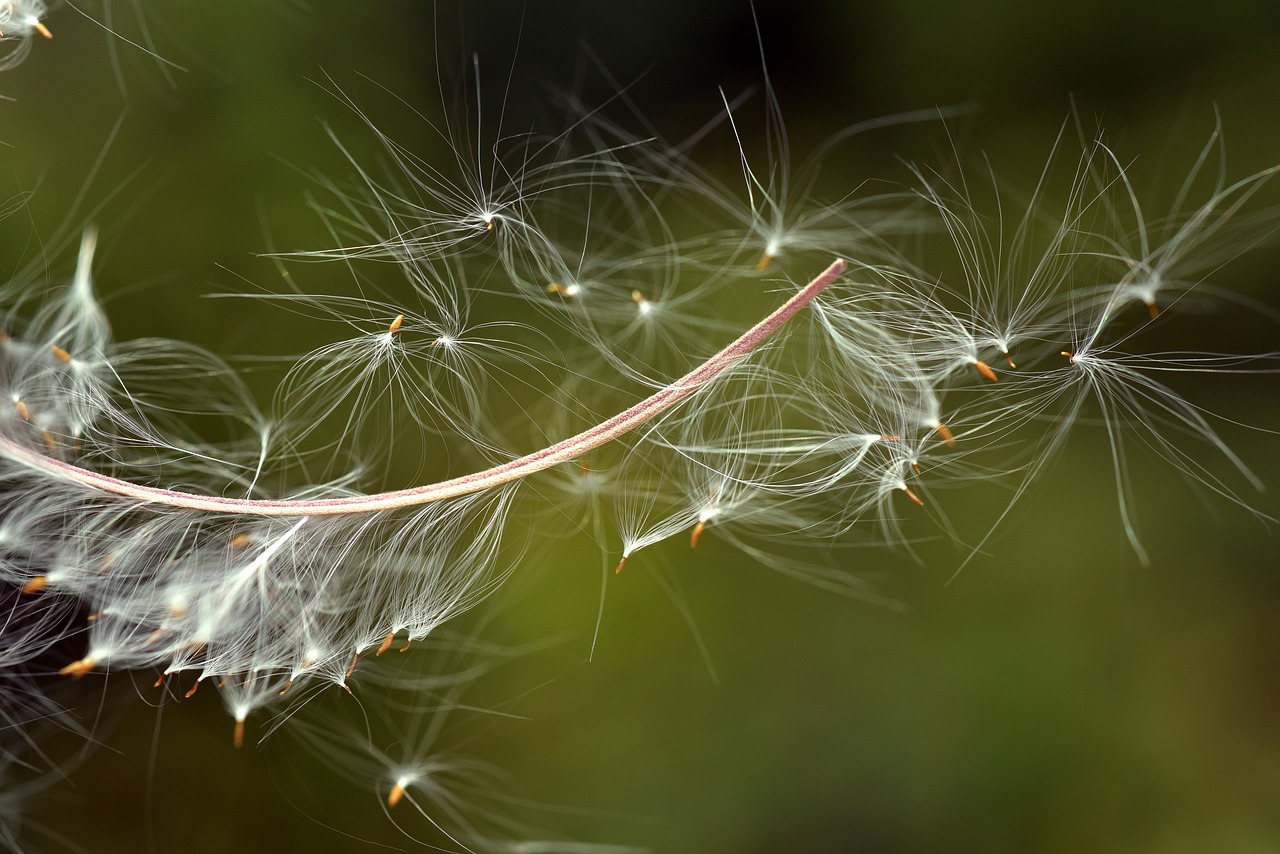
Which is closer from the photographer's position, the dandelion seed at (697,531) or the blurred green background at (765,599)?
the dandelion seed at (697,531)

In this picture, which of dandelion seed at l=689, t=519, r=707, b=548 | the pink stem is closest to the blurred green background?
dandelion seed at l=689, t=519, r=707, b=548

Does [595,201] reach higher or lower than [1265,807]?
higher

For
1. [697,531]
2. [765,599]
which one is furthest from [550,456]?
[765,599]

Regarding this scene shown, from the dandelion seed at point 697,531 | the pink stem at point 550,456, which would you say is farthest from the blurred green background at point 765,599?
the pink stem at point 550,456

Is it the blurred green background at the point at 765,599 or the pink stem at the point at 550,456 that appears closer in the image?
the pink stem at the point at 550,456

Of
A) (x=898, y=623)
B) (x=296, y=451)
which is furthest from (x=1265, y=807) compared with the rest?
(x=296, y=451)

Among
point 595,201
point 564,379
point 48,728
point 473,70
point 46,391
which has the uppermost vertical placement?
point 473,70

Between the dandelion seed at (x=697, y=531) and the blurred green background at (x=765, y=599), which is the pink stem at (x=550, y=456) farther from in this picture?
the blurred green background at (x=765, y=599)

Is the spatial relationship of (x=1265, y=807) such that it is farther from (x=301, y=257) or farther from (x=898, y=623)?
(x=301, y=257)

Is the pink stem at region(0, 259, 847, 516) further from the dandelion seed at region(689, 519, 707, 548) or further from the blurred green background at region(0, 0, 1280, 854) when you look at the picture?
the blurred green background at region(0, 0, 1280, 854)
